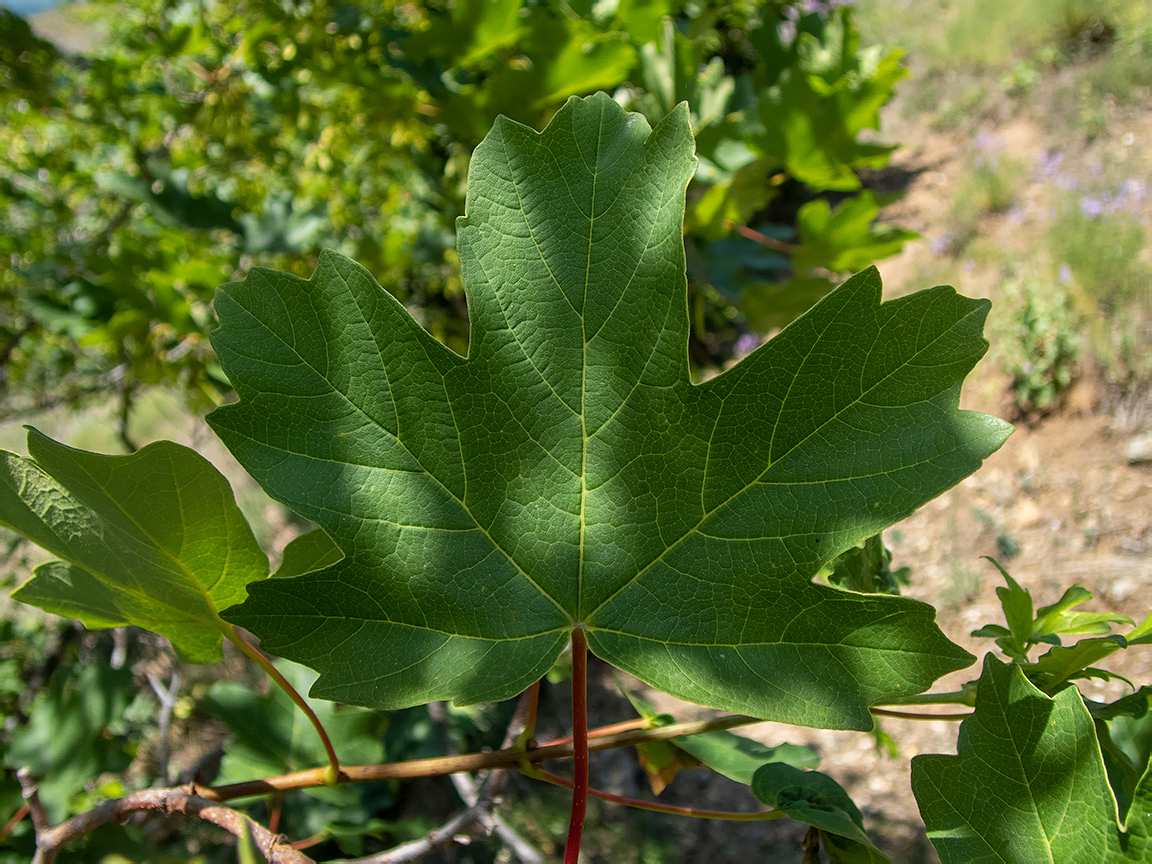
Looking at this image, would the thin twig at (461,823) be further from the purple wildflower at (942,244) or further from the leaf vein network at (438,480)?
the purple wildflower at (942,244)

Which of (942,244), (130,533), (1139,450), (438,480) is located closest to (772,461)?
(438,480)

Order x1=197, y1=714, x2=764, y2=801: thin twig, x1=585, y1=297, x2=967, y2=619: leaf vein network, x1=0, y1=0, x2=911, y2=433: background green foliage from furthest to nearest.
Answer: x1=0, y1=0, x2=911, y2=433: background green foliage, x1=197, y1=714, x2=764, y2=801: thin twig, x1=585, y1=297, x2=967, y2=619: leaf vein network

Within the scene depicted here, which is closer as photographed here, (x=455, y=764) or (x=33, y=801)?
(x=455, y=764)

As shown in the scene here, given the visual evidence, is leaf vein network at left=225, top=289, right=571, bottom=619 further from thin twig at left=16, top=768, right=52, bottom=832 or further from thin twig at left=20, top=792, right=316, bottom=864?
thin twig at left=16, top=768, right=52, bottom=832

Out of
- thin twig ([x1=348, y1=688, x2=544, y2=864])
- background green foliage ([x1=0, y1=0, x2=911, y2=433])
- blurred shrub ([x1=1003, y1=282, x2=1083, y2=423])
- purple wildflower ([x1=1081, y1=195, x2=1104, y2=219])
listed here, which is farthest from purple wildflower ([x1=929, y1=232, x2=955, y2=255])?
thin twig ([x1=348, y1=688, x2=544, y2=864])

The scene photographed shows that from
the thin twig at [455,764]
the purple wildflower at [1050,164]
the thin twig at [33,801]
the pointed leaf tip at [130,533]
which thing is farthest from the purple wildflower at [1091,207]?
the thin twig at [33,801]

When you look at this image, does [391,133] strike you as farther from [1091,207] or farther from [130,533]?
[1091,207]
